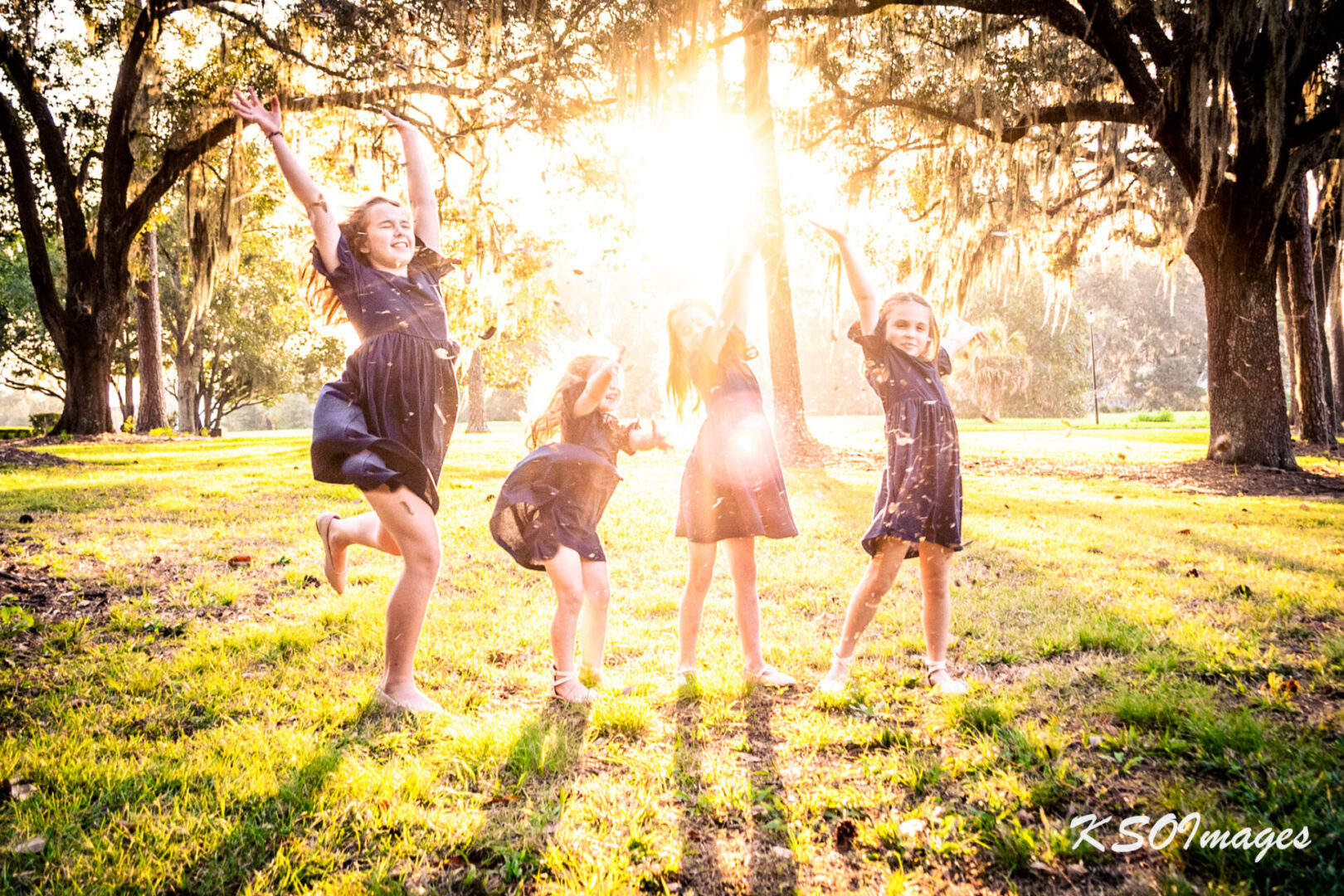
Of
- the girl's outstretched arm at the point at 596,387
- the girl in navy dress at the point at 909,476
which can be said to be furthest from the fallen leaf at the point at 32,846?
the girl in navy dress at the point at 909,476

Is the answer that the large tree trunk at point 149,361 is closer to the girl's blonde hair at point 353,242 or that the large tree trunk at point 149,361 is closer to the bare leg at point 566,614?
the girl's blonde hair at point 353,242

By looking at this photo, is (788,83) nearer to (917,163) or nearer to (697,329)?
(917,163)

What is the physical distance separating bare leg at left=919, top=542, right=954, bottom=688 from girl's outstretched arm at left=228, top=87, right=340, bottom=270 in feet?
8.50

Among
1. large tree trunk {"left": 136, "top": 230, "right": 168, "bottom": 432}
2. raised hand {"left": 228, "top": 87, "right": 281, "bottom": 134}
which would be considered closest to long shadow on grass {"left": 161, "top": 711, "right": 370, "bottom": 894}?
raised hand {"left": 228, "top": 87, "right": 281, "bottom": 134}

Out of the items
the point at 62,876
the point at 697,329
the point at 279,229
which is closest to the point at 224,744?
the point at 62,876

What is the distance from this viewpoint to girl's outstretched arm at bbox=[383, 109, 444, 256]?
10.4ft

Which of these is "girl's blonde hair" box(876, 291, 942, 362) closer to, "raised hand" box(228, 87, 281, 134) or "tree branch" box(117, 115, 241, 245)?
"raised hand" box(228, 87, 281, 134)

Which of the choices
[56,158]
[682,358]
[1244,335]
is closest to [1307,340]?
[1244,335]

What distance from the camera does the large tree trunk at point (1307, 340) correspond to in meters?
12.7

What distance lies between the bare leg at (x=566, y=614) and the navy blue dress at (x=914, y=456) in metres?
1.22

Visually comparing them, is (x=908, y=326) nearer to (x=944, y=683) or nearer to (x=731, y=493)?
(x=731, y=493)

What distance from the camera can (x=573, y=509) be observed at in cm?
328

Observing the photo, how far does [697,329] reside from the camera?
3396 mm

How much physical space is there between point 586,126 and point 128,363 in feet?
105
